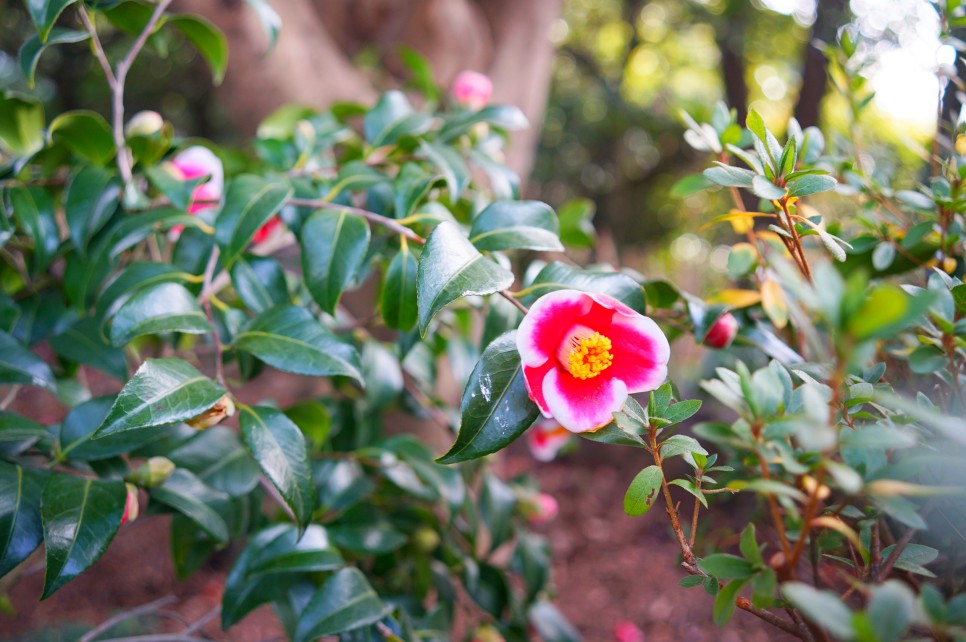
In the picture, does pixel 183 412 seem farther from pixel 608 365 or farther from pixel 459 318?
pixel 459 318

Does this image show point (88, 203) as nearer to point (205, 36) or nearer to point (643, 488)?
point (205, 36)

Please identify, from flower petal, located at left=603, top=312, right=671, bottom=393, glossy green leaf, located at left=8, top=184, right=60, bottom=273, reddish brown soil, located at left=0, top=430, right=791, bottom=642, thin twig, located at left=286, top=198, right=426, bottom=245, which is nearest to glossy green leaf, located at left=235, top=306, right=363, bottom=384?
thin twig, located at left=286, top=198, right=426, bottom=245

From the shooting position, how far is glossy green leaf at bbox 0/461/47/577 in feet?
1.73

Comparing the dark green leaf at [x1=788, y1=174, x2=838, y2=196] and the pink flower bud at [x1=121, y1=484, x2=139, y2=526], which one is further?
the pink flower bud at [x1=121, y1=484, x2=139, y2=526]

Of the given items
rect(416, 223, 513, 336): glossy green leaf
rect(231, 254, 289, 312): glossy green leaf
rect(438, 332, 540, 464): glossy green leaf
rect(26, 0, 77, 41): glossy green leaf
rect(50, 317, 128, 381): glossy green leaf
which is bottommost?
rect(50, 317, 128, 381): glossy green leaf

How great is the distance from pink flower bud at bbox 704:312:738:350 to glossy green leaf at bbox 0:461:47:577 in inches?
25.2

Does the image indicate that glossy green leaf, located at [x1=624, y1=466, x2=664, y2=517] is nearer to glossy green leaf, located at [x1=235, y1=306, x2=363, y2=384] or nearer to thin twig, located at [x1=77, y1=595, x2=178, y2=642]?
glossy green leaf, located at [x1=235, y1=306, x2=363, y2=384]

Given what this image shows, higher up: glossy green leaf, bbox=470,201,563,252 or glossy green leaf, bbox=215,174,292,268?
glossy green leaf, bbox=470,201,563,252

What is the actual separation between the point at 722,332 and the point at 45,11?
735 mm

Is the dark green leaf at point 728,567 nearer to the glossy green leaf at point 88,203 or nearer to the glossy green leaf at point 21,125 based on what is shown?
the glossy green leaf at point 88,203

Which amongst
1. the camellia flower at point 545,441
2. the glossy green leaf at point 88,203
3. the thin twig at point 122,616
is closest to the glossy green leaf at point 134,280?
the glossy green leaf at point 88,203

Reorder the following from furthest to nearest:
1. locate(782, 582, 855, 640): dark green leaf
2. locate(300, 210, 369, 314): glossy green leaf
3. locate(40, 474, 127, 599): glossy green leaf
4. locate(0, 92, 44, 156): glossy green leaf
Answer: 1. locate(0, 92, 44, 156): glossy green leaf
2. locate(300, 210, 369, 314): glossy green leaf
3. locate(40, 474, 127, 599): glossy green leaf
4. locate(782, 582, 855, 640): dark green leaf

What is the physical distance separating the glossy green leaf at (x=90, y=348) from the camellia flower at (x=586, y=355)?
519 mm

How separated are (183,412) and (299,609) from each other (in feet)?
1.17
